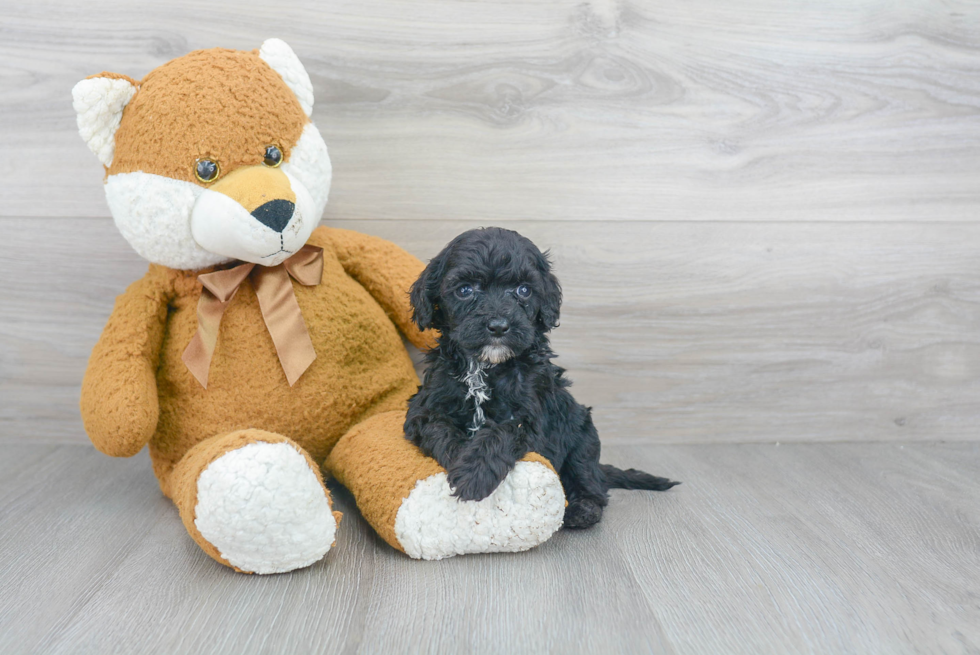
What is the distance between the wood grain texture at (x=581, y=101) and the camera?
1.60 metres

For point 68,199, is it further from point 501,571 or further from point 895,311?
point 895,311

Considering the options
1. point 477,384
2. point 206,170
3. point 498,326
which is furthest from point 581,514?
point 206,170

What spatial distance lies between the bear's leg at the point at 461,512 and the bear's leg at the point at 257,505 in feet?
0.37

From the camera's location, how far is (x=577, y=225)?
172 centimetres

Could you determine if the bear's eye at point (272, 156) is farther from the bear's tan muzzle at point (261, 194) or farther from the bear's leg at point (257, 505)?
the bear's leg at point (257, 505)

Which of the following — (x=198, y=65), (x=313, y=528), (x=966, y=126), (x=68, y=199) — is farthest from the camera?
(x=966, y=126)

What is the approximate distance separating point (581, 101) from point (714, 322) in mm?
645

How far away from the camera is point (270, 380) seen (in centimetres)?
135

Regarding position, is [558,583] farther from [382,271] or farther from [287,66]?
[287,66]

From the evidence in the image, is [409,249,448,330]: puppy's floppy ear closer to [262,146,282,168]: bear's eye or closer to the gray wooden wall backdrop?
[262,146,282,168]: bear's eye

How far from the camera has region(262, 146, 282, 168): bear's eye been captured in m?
1.28

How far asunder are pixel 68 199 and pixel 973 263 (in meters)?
2.25

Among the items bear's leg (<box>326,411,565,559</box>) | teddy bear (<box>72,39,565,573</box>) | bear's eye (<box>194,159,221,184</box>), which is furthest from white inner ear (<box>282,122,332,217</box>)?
bear's leg (<box>326,411,565,559</box>)

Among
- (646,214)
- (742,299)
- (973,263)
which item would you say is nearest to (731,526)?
(742,299)
